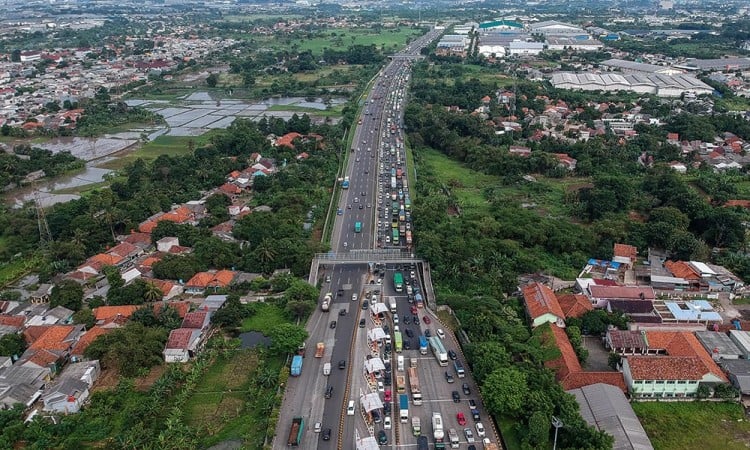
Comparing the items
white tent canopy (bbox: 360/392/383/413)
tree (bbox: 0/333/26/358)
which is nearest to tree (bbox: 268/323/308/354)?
white tent canopy (bbox: 360/392/383/413)

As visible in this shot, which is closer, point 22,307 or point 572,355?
point 572,355

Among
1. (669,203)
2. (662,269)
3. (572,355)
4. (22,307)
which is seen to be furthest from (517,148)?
(22,307)

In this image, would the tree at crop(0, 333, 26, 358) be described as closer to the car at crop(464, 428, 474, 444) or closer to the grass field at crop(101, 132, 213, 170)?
the car at crop(464, 428, 474, 444)

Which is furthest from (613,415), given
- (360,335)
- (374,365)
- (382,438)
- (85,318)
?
(85,318)

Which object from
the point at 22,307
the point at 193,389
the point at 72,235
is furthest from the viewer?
the point at 72,235

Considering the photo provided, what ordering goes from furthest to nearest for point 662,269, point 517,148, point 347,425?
1. point 517,148
2. point 662,269
3. point 347,425

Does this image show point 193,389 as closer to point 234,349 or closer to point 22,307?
point 234,349

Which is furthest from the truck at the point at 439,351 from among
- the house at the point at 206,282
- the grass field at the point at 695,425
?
the house at the point at 206,282
